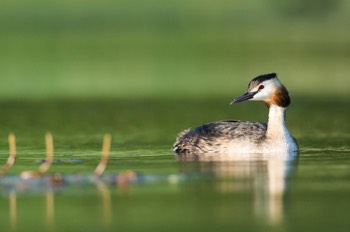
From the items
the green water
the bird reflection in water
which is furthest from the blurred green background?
the bird reflection in water

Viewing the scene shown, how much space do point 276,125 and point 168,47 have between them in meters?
48.7

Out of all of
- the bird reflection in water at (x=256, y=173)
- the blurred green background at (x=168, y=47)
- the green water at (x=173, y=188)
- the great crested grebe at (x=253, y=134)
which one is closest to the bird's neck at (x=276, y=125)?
the great crested grebe at (x=253, y=134)

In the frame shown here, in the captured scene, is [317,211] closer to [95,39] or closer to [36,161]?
[36,161]

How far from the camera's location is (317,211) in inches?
597

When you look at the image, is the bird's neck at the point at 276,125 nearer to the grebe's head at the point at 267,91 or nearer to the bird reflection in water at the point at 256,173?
the grebe's head at the point at 267,91

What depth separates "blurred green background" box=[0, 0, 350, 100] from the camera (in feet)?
151

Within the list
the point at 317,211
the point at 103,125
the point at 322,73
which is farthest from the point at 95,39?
the point at 317,211

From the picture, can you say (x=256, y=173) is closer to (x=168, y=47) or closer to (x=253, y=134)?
(x=253, y=134)

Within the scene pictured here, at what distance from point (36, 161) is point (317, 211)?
6370mm

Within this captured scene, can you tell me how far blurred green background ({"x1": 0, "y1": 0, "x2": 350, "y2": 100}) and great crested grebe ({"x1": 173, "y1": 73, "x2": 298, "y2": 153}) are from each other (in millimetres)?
16648

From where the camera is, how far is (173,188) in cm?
1695

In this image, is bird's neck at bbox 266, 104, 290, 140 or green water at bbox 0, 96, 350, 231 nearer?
green water at bbox 0, 96, 350, 231

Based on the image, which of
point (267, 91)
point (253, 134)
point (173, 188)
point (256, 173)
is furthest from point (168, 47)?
point (173, 188)

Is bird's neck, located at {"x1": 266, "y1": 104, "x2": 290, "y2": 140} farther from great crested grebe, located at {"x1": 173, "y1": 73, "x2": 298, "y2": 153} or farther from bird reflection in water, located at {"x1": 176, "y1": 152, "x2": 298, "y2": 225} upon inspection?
Answer: bird reflection in water, located at {"x1": 176, "y1": 152, "x2": 298, "y2": 225}
